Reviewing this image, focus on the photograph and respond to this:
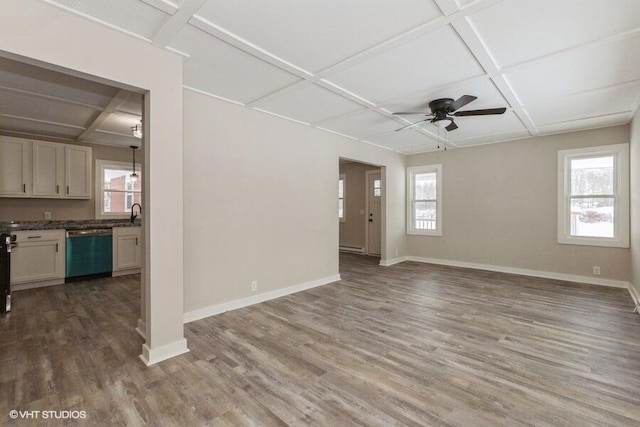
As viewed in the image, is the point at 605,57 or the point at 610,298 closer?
the point at 605,57

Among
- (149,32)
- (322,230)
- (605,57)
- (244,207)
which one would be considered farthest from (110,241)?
(605,57)

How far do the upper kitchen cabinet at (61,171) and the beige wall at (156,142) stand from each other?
13.4ft

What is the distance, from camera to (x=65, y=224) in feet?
16.9

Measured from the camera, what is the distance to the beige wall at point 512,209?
495cm

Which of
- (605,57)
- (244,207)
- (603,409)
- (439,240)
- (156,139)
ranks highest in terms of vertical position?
(605,57)

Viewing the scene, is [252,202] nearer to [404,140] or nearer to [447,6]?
[447,6]

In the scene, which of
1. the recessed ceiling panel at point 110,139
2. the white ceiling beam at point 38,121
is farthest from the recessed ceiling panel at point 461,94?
the white ceiling beam at point 38,121

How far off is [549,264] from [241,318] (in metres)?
5.31

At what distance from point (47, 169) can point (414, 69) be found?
6.00 metres

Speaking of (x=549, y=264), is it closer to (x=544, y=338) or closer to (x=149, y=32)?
(x=544, y=338)

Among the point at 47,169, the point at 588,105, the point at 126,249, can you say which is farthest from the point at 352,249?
the point at 47,169

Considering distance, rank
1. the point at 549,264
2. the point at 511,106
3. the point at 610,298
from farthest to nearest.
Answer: the point at 549,264, the point at 610,298, the point at 511,106

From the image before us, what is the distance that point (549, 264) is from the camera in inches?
Result: 208

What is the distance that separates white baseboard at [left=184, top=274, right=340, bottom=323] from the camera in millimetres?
3344
